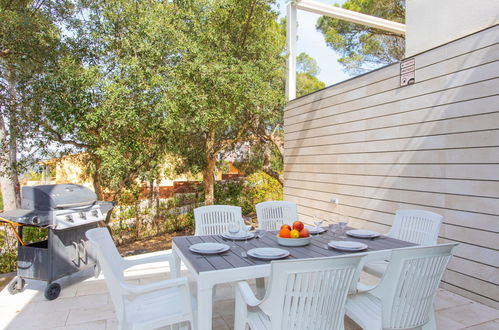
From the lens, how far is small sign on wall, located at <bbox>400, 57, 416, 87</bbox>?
3.73 meters

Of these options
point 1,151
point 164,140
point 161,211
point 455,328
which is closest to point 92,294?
point 164,140

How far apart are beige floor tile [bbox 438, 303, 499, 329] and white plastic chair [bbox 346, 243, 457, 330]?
1.08 m

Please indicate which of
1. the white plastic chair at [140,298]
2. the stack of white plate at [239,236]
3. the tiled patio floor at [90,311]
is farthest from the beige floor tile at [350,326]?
the white plastic chair at [140,298]

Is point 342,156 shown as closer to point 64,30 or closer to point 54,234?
point 54,234

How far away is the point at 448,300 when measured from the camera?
10.1ft

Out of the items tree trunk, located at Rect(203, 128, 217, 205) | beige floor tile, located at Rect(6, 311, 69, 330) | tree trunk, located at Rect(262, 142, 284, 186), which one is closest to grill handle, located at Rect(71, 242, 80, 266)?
beige floor tile, located at Rect(6, 311, 69, 330)

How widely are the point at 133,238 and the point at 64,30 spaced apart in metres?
4.52

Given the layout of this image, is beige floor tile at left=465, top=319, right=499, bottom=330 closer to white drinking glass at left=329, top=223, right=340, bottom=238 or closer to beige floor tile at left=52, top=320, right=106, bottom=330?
white drinking glass at left=329, top=223, right=340, bottom=238

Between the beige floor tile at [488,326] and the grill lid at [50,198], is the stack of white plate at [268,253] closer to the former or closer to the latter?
the beige floor tile at [488,326]

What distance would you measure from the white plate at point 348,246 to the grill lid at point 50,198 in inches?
103

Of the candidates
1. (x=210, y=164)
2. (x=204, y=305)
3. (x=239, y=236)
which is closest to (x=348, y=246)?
(x=239, y=236)

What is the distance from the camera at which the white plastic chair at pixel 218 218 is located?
3.22 meters

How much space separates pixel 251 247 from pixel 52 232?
2087mm

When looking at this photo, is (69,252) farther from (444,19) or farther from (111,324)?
(444,19)
